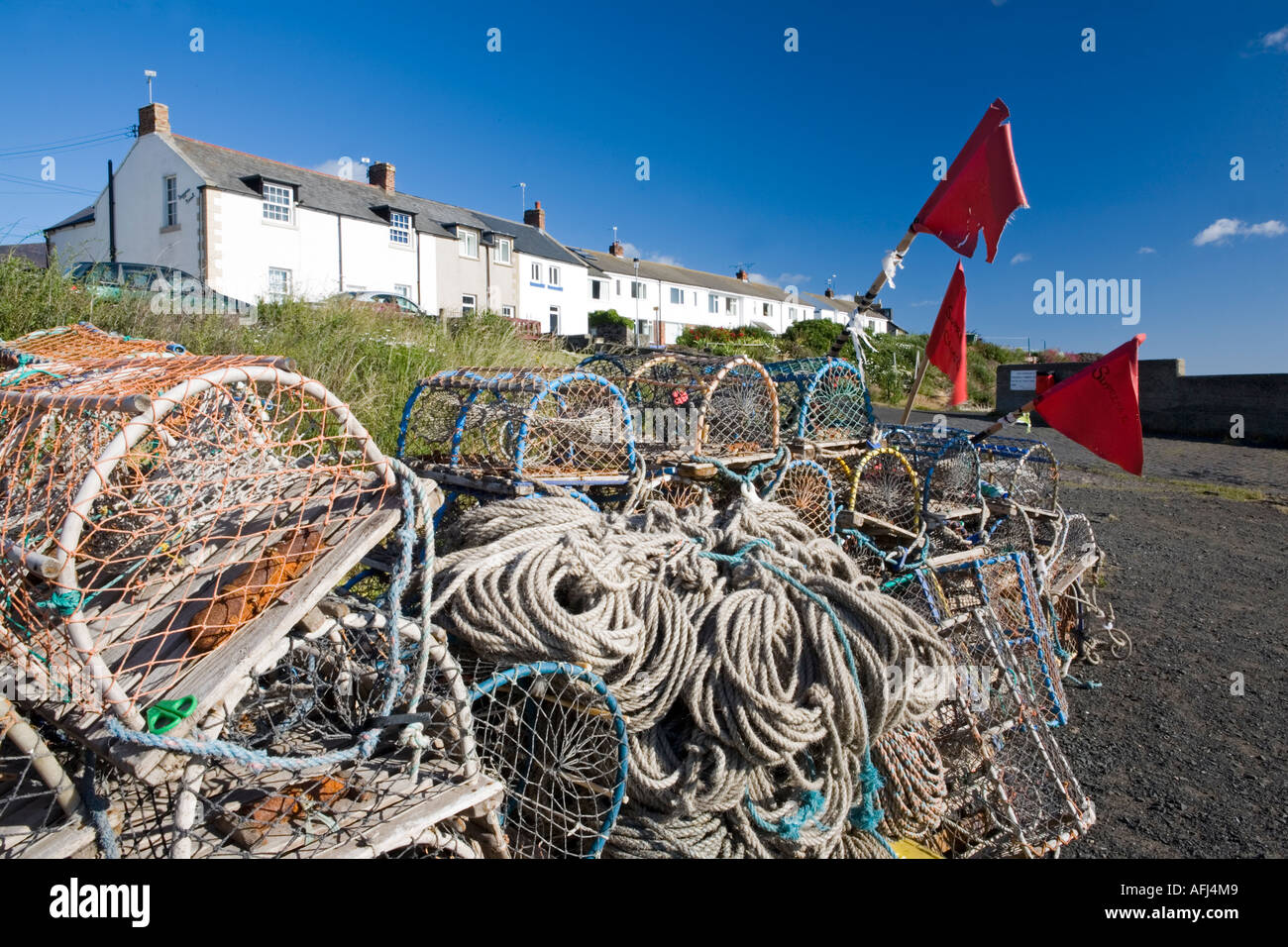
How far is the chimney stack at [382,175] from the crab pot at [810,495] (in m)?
26.1

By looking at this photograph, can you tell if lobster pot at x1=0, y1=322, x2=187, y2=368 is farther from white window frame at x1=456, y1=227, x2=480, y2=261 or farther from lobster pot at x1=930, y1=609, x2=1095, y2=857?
white window frame at x1=456, y1=227, x2=480, y2=261

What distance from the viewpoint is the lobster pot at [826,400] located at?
4.74 m

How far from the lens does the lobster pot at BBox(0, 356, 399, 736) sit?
1.48 metres

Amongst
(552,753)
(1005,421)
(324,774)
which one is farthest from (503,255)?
(324,774)

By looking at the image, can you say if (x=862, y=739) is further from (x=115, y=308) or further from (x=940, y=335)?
(x=115, y=308)

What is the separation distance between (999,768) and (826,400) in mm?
2409

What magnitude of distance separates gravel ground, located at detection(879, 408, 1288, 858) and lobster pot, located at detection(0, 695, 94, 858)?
3.36m

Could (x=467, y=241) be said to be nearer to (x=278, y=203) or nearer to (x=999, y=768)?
(x=278, y=203)

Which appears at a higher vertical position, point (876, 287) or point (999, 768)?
point (876, 287)

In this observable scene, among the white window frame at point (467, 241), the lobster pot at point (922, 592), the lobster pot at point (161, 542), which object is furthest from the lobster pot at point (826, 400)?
the white window frame at point (467, 241)

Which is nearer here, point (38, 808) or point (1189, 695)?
point (38, 808)

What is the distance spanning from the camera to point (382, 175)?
26.7 m

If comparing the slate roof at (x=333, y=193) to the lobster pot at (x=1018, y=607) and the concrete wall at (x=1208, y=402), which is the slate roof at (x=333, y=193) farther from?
the lobster pot at (x=1018, y=607)

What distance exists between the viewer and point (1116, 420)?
418 centimetres
